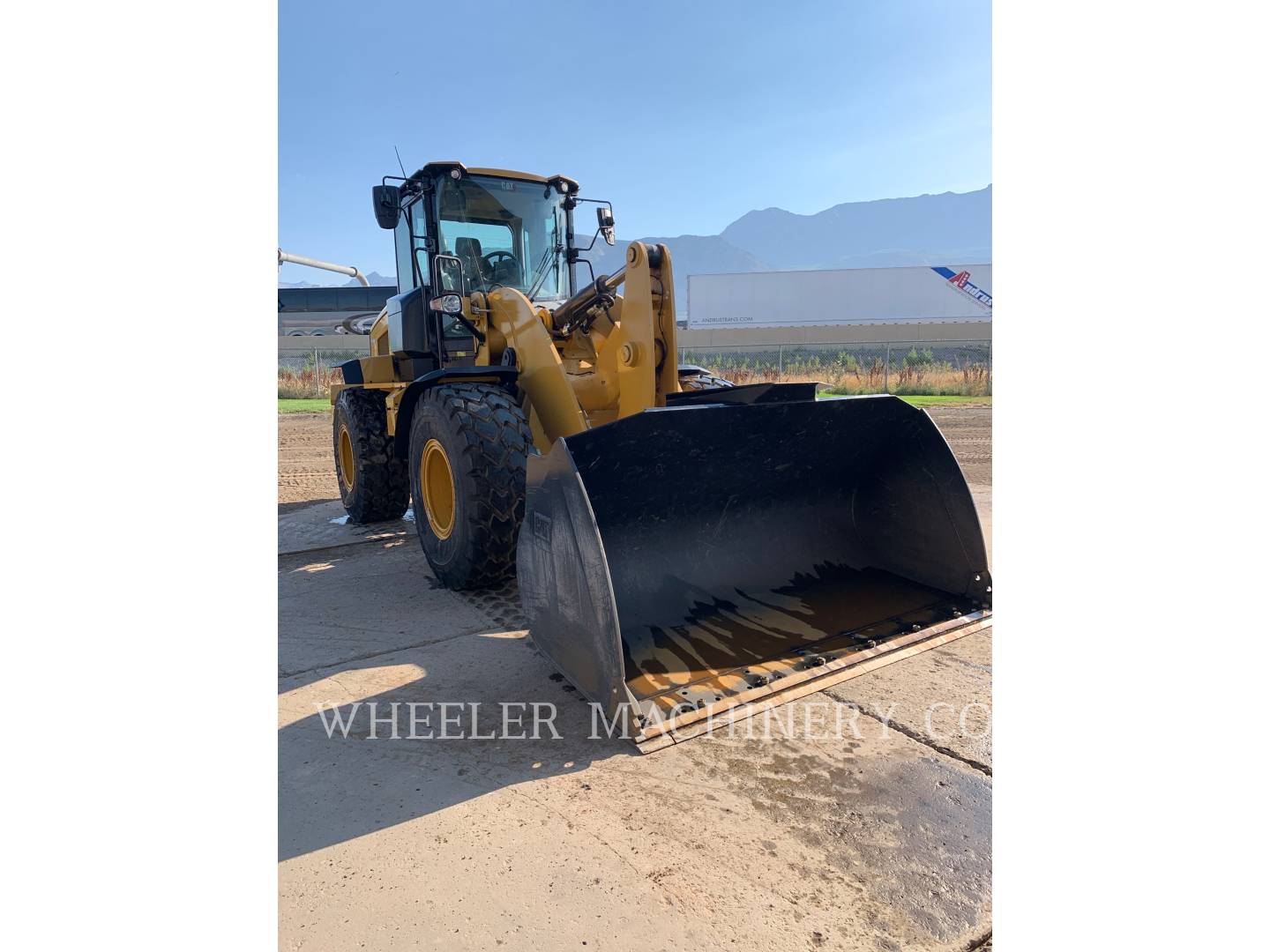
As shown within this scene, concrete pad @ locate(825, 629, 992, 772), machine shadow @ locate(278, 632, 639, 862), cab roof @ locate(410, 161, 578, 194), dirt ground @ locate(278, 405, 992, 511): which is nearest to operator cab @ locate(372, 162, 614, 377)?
cab roof @ locate(410, 161, 578, 194)

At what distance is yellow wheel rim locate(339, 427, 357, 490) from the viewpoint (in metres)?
6.66

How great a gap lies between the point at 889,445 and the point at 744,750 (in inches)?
78.0

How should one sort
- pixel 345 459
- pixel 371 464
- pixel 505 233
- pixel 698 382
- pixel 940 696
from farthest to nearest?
pixel 345 459
pixel 371 464
pixel 505 233
pixel 698 382
pixel 940 696

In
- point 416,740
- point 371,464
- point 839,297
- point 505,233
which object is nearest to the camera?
point 416,740

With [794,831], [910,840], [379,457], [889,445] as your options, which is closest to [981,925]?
[910,840]

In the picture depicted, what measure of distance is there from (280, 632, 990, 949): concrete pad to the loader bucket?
26 cm

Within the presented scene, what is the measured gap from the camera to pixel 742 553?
3.72 metres

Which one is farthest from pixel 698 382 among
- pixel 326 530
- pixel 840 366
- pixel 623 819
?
pixel 840 366

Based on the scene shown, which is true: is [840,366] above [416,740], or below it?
above

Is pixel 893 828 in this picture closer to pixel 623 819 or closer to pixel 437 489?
pixel 623 819

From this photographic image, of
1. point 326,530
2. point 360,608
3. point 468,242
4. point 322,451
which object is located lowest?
point 360,608

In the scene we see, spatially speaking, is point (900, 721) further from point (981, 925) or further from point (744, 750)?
point (981, 925)

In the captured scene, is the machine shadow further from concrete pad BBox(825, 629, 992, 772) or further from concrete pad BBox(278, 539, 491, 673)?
concrete pad BBox(825, 629, 992, 772)

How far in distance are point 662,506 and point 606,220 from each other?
2.90 metres
